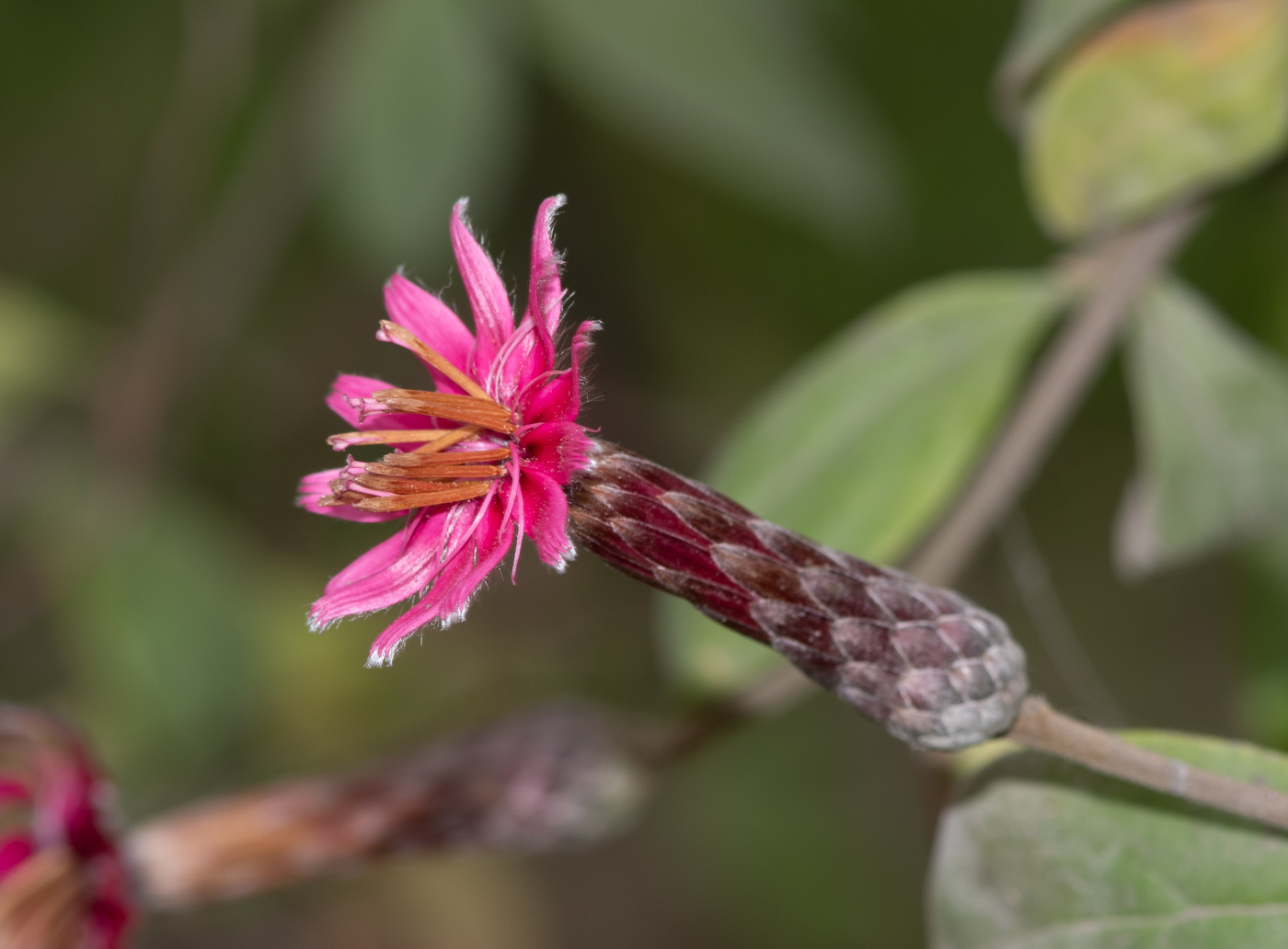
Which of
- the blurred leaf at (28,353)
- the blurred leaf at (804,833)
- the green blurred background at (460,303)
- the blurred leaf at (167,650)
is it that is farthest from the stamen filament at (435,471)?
the blurred leaf at (804,833)

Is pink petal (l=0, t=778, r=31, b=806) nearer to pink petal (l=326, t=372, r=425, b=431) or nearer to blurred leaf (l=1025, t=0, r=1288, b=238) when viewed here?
pink petal (l=326, t=372, r=425, b=431)

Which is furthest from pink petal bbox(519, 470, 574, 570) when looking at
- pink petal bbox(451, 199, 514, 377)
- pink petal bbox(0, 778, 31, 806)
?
pink petal bbox(0, 778, 31, 806)

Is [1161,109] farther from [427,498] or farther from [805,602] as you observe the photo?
[427,498]

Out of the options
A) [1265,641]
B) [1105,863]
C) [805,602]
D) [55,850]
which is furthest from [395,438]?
[1265,641]

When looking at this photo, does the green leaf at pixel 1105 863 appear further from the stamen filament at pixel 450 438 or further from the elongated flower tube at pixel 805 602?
the stamen filament at pixel 450 438

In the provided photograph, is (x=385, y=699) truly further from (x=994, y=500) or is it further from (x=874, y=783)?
(x=994, y=500)
